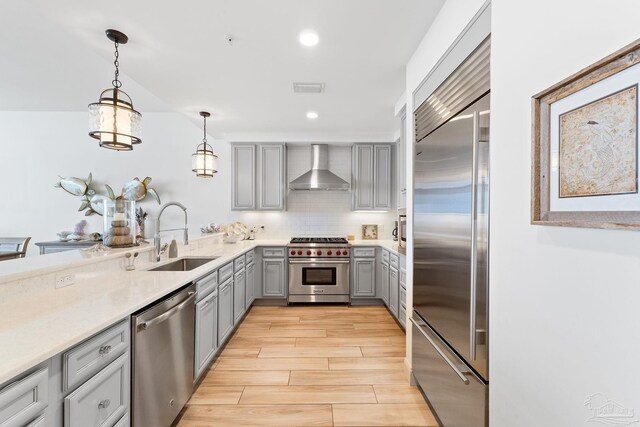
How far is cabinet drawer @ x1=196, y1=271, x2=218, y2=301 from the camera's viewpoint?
7.27 ft

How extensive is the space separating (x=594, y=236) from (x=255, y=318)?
3661 millimetres

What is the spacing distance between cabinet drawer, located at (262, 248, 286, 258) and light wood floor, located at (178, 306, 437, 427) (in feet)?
3.46

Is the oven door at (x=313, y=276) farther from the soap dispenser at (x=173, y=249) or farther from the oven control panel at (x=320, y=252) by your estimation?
the soap dispenser at (x=173, y=249)

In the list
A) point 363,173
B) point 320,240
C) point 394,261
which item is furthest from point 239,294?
point 363,173

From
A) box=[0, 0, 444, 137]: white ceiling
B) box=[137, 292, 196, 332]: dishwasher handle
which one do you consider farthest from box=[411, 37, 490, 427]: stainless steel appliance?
box=[137, 292, 196, 332]: dishwasher handle

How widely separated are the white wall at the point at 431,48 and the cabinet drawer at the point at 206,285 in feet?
5.61

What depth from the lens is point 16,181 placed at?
4.86 meters

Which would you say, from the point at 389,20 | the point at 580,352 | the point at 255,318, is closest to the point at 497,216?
the point at 580,352

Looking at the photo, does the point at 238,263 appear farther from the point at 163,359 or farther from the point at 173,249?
the point at 163,359

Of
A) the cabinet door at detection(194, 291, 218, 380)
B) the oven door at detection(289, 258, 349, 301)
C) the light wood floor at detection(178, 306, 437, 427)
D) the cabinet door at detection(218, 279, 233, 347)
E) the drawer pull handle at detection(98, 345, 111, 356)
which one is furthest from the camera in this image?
the oven door at detection(289, 258, 349, 301)

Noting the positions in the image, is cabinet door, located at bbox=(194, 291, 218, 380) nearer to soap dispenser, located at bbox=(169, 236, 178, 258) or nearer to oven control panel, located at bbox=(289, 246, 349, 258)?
soap dispenser, located at bbox=(169, 236, 178, 258)

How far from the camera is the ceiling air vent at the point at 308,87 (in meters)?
2.86

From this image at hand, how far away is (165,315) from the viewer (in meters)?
1.71

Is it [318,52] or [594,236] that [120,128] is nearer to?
[318,52]
